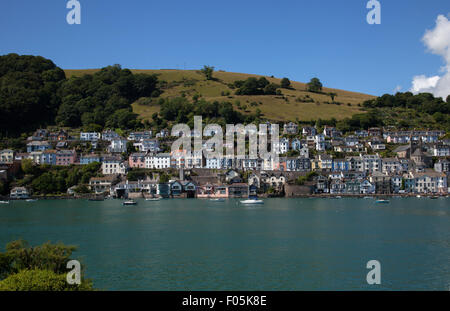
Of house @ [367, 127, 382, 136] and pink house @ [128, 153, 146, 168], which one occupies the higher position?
house @ [367, 127, 382, 136]

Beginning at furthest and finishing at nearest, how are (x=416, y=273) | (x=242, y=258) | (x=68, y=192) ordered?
(x=68, y=192) → (x=242, y=258) → (x=416, y=273)

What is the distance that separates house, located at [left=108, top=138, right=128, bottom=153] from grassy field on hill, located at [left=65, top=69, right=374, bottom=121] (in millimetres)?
21173

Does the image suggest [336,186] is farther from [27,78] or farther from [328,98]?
[27,78]

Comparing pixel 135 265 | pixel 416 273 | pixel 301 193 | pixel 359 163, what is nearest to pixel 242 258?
pixel 135 265

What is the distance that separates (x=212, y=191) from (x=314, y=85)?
75.2 meters

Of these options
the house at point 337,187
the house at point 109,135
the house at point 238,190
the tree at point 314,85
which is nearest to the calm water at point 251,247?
the house at point 238,190

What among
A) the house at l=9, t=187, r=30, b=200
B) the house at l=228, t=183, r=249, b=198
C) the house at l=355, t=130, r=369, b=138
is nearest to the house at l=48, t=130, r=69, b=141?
the house at l=9, t=187, r=30, b=200

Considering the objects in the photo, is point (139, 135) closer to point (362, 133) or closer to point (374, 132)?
point (362, 133)

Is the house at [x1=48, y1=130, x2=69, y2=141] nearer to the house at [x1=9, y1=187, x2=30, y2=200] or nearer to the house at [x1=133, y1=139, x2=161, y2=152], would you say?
the house at [x1=133, y1=139, x2=161, y2=152]

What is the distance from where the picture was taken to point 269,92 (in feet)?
411

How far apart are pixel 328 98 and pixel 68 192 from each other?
81.2 metres

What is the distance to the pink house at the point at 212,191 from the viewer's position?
75000 millimetres

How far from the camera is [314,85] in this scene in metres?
139

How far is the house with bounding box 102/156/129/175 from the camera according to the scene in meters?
79.1
